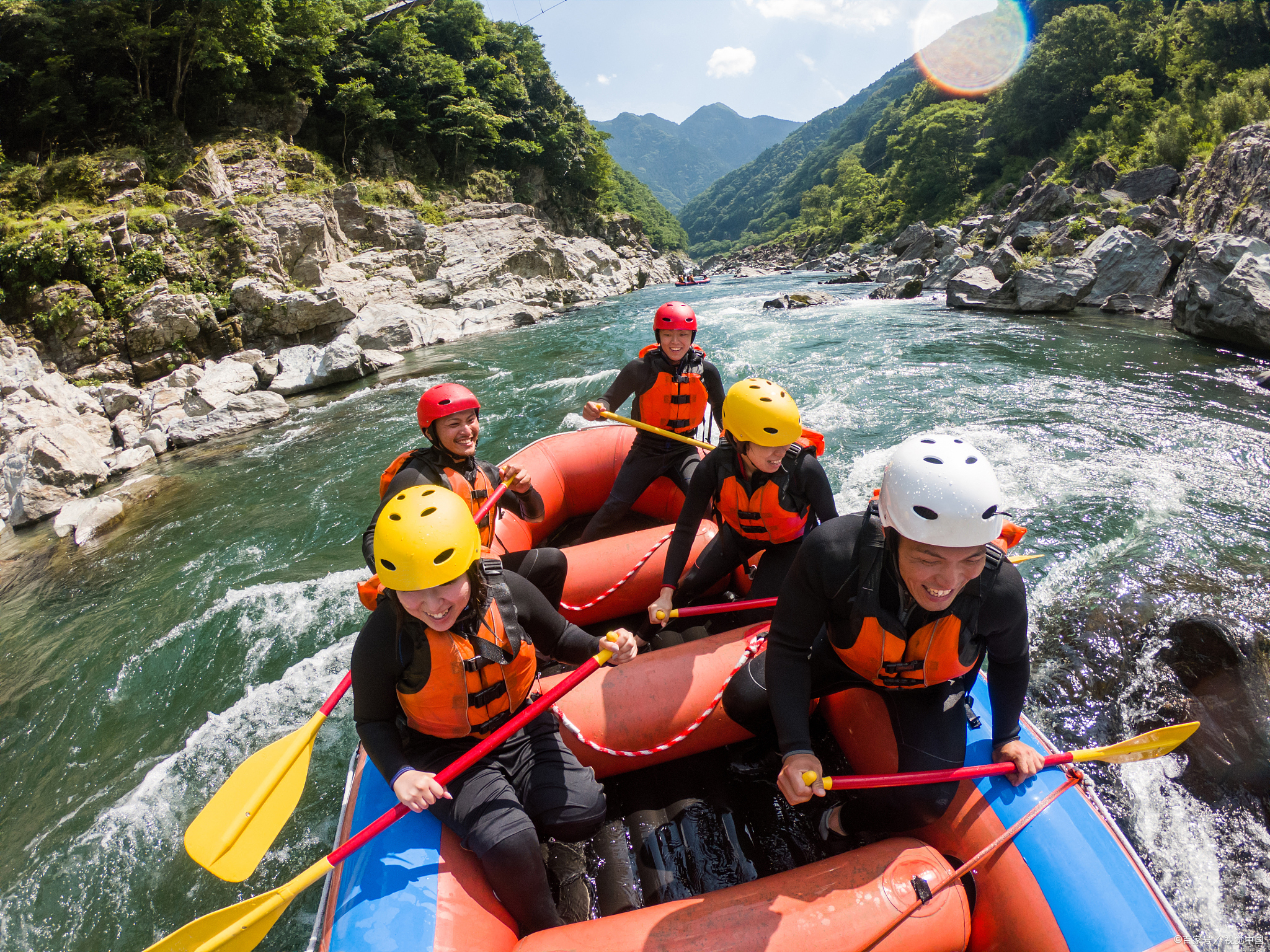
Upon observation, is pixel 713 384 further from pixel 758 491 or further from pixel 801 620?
pixel 801 620

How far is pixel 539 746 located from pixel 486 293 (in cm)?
2126

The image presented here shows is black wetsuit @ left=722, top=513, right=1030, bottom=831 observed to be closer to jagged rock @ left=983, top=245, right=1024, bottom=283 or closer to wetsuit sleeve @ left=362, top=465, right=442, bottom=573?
wetsuit sleeve @ left=362, top=465, right=442, bottom=573

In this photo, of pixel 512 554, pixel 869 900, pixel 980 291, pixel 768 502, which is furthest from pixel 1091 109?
pixel 869 900

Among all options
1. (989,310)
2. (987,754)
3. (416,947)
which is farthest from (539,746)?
(989,310)

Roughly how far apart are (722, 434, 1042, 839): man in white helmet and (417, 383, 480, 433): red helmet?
206cm

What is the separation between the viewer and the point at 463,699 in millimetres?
2119

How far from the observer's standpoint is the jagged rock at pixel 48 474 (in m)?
7.52

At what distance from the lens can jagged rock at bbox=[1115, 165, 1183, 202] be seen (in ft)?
63.5

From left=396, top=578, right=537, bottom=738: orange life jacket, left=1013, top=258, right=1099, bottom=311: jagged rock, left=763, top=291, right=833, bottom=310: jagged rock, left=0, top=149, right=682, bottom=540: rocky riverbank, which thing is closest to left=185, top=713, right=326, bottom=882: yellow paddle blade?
left=396, top=578, right=537, bottom=738: orange life jacket

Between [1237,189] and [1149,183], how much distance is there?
9.26 metres

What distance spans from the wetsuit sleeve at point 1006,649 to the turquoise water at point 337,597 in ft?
3.70

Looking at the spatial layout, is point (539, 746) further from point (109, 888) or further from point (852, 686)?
point (109, 888)

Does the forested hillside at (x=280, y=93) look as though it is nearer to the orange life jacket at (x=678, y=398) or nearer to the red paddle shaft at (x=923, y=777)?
the orange life jacket at (x=678, y=398)

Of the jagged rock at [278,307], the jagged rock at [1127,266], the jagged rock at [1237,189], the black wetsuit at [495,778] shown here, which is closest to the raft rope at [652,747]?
the black wetsuit at [495,778]
